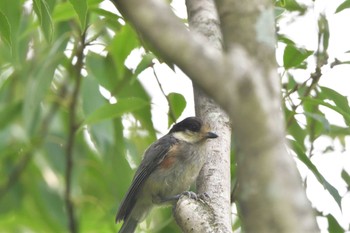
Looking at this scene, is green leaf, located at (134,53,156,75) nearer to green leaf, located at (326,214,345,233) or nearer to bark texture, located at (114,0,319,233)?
green leaf, located at (326,214,345,233)

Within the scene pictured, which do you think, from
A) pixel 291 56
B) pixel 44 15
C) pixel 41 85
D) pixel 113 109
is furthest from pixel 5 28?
pixel 291 56

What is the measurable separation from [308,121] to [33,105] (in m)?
1.53

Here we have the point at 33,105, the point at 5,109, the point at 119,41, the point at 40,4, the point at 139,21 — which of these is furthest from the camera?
the point at 5,109

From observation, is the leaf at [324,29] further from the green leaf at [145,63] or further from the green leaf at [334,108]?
the green leaf at [145,63]

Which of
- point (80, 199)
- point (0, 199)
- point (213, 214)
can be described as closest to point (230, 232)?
point (213, 214)

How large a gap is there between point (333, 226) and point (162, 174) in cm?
137

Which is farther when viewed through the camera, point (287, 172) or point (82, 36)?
point (82, 36)

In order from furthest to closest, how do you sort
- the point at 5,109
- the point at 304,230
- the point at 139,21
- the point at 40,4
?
the point at 5,109
the point at 40,4
the point at 139,21
the point at 304,230

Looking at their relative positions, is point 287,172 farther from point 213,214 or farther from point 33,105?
point 33,105

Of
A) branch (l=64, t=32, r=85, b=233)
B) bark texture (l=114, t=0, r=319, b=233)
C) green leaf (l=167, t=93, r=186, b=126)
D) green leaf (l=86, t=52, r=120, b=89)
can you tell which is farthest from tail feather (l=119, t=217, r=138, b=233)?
bark texture (l=114, t=0, r=319, b=233)

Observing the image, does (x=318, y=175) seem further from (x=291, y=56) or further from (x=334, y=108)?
(x=291, y=56)

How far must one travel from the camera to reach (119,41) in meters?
4.18

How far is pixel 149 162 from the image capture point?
4.81m

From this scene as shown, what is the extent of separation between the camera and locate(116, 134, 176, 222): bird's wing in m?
4.70
